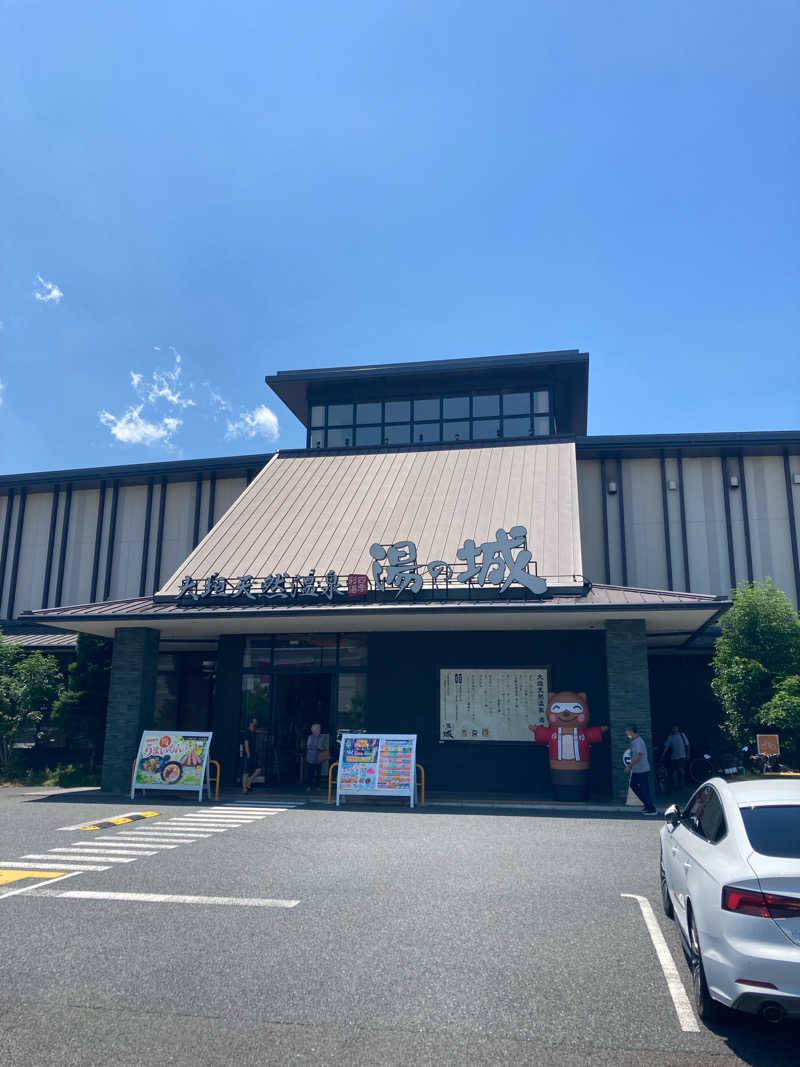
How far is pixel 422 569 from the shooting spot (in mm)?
18750

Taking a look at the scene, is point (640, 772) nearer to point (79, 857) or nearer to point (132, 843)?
point (132, 843)

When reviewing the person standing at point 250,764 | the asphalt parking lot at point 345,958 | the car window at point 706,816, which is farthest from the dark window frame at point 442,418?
the car window at point 706,816

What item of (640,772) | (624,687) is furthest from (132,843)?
(624,687)

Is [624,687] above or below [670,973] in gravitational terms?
above

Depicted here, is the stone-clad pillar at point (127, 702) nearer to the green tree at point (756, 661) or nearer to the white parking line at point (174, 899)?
the white parking line at point (174, 899)

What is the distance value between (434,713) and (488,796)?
2.28 m

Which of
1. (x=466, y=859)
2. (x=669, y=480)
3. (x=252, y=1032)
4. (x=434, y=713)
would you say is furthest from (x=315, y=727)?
(x=252, y=1032)

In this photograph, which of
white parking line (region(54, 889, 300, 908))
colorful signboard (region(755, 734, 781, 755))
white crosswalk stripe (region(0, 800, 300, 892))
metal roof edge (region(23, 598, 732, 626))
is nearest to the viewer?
white parking line (region(54, 889, 300, 908))

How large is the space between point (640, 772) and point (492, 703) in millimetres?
4614

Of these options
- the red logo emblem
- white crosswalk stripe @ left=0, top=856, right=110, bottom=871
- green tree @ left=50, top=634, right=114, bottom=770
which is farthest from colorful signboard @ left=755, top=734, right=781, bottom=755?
green tree @ left=50, top=634, right=114, bottom=770

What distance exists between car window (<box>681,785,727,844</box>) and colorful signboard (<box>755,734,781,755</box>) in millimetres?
10243

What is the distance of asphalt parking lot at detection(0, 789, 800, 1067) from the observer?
16.6ft

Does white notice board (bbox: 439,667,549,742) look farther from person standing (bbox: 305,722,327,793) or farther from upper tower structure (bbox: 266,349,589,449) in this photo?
upper tower structure (bbox: 266,349,589,449)

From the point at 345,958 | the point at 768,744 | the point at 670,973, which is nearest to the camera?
the point at 670,973
